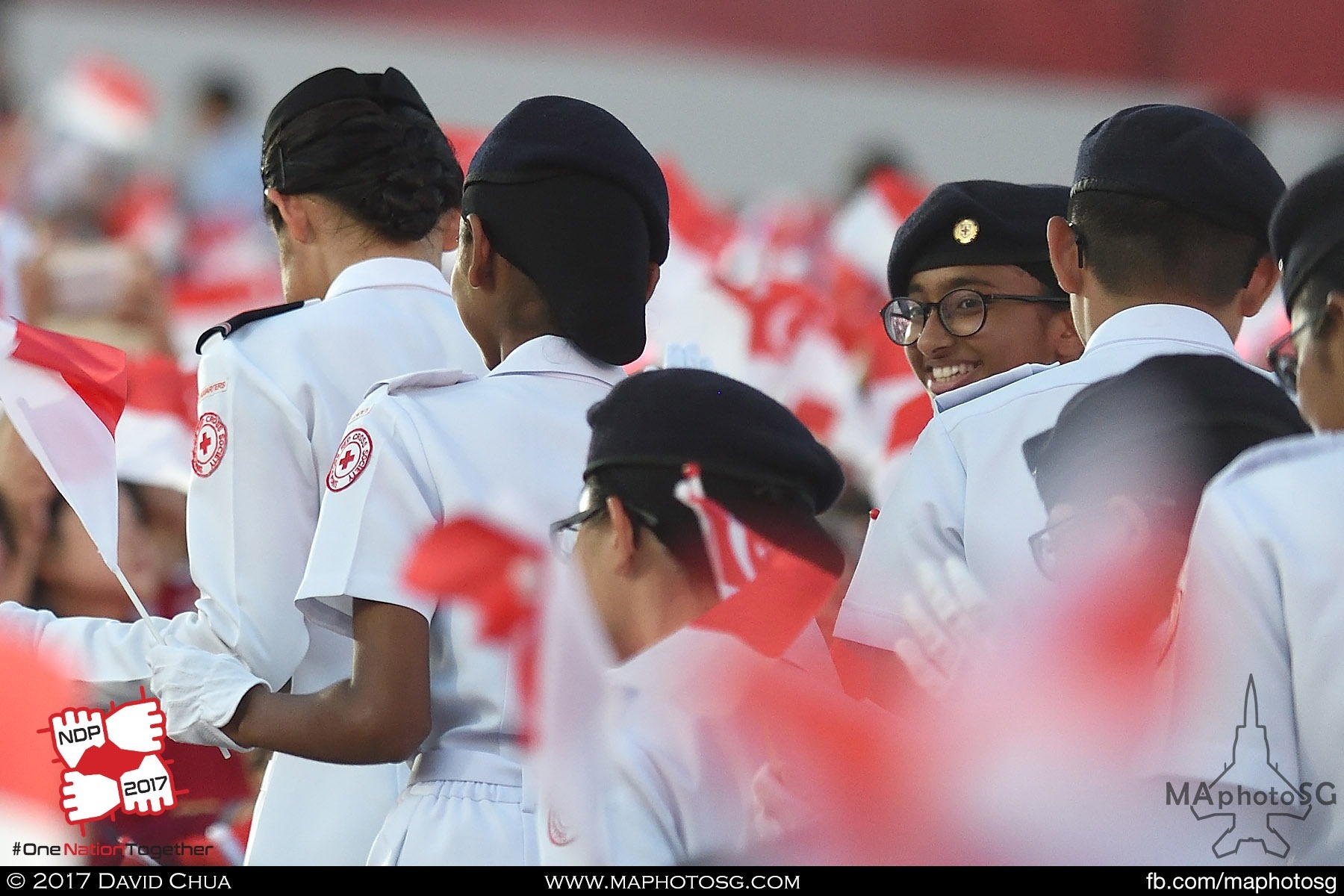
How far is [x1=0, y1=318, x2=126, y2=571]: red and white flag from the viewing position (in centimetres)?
290

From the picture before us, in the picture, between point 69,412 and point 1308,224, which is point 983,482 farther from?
point 69,412

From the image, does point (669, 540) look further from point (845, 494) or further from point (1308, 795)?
point (845, 494)

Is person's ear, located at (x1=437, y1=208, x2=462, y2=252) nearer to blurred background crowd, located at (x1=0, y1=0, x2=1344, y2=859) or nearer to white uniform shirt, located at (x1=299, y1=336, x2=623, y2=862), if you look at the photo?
blurred background crowd, located at (x1=0, y1=0, x2=1344, y2=859)

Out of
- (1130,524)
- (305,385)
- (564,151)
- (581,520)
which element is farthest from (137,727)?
(1130,524)

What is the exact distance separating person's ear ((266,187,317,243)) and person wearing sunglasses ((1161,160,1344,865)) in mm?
1488

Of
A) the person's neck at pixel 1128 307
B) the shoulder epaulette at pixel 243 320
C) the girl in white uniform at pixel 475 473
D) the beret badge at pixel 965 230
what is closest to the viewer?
the girl in white uniform at pixel 475 473

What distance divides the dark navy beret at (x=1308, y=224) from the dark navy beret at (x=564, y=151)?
793mm

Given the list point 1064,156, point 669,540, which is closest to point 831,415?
point 669,540

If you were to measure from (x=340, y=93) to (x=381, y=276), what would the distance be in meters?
0.27

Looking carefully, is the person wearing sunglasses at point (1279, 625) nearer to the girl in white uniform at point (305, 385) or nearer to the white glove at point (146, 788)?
the girl in white uniform at point (305, 385)

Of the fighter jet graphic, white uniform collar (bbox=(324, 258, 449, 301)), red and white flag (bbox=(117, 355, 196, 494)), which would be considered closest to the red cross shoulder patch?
white uniform collar (bbox=(324, 258, 449, 301))

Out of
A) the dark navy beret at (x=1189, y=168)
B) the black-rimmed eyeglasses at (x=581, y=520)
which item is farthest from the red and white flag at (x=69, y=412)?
the dark navy beret at (x=1189, y=168)

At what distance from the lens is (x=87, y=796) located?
282 cm

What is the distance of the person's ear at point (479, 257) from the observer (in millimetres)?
2656
